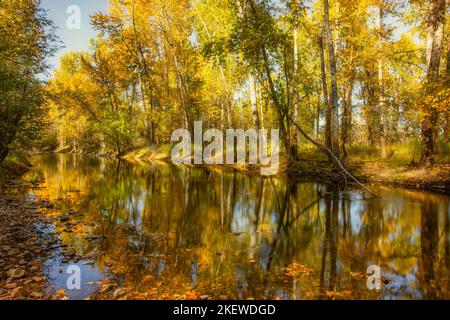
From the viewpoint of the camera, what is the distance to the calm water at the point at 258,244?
19.4 ft

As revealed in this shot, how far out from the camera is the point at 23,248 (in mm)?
7586

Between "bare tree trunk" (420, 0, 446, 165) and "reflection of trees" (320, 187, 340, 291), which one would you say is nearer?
"reflection of trees" (320, 187, 340, 291)

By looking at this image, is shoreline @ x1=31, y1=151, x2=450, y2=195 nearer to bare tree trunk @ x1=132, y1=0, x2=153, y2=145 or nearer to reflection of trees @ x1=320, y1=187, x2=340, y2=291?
reflection of trees @ x1=320, y1=187, x2=340, y2=291

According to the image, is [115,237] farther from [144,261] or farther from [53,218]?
[53,218]

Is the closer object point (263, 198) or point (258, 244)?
point (258, 244)

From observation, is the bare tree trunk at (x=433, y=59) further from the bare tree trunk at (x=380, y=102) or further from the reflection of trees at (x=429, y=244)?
the reflection of trees at (x=429, y=244)

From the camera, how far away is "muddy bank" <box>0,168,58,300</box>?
5652 mm

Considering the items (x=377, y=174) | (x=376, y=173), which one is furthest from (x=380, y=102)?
(x=377, y=174)

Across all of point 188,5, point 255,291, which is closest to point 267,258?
point 255,291

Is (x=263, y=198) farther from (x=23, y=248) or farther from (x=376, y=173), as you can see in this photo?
(x=23, y=248)

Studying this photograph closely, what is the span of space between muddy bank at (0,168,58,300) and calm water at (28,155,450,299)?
349 millimetres

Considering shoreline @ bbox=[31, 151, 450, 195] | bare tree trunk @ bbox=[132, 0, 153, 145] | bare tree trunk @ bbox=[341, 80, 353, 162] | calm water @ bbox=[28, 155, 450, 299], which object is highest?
bare tree trunk @ bbox=[132, 0, 153, 145]

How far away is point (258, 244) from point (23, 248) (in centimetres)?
568

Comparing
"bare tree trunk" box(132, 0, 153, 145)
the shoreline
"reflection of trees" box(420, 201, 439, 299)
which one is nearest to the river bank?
the shoreline
